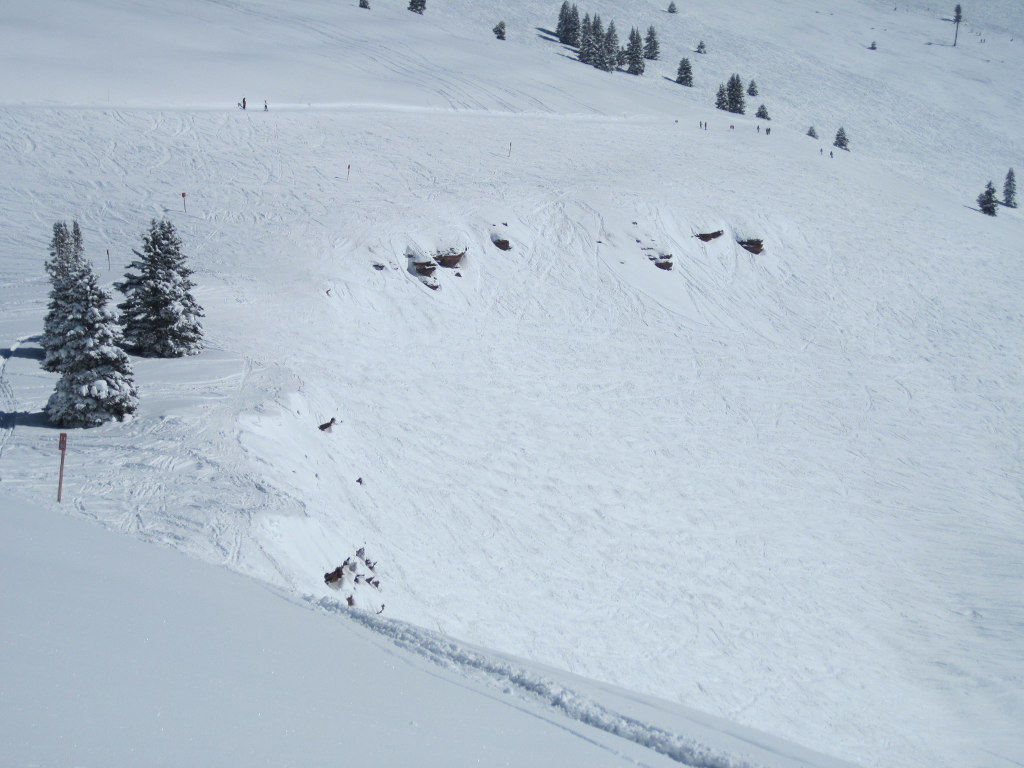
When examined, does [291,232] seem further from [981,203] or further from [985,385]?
[981,203]

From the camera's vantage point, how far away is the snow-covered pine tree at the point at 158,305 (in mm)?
18047

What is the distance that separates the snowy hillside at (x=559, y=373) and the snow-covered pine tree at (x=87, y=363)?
56 cm

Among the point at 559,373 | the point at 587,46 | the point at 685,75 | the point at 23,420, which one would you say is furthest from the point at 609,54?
the point at 23,420

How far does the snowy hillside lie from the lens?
44.6 ft

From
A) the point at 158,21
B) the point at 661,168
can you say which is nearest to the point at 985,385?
the point at 661,168

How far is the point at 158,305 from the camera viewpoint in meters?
18.0

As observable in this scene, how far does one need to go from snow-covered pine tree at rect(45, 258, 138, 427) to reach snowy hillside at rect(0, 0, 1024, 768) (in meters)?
0.56

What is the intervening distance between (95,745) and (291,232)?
2785 cm

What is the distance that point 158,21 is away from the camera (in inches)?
2260

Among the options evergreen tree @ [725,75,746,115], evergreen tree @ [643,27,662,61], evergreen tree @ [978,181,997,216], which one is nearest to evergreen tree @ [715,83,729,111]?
evergreen tree @ [725,75,746,115]

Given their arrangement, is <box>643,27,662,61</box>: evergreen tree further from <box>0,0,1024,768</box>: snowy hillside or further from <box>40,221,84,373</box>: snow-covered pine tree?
<box>40,221,84,373</box>: snow-covered pine tree

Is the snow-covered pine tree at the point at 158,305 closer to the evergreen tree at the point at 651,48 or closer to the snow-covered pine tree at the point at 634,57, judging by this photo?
the snow-covered pine tree at the point at 634,57

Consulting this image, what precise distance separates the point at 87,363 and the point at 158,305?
528cm

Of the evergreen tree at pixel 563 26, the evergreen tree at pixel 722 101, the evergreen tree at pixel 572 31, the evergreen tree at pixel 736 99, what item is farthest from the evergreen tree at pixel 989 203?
the evergreen tree at pixel 563 26
